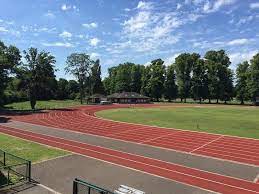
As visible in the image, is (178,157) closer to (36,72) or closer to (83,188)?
(83,188)

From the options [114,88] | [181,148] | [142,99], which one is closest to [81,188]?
[181,148]

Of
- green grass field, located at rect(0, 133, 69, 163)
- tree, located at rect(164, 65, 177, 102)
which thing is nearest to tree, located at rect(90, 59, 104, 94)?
tree, located at rect(164, 65, 177, 102)

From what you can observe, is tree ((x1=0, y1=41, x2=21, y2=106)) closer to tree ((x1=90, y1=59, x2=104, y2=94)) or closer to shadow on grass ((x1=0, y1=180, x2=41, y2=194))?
shadow on grass ((x1=0, y1=180, x2=41, y2=194))

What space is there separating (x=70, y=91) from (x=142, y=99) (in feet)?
119

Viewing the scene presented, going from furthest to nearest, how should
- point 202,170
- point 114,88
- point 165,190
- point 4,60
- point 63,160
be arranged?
point 114,88
point 4,60
point 63,160
point 202,170
point 165,190

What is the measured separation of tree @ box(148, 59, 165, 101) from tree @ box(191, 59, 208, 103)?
11453 millimetres

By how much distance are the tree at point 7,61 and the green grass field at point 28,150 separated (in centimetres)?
3894

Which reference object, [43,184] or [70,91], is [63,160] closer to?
[43,184]

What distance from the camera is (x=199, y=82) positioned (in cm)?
10388

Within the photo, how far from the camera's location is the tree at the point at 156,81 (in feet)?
358

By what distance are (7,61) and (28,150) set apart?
4596 centimetres

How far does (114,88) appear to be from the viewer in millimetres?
126375

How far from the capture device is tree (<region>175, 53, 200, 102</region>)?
354ft

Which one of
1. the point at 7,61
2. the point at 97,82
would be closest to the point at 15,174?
Result: the point at 7,61
